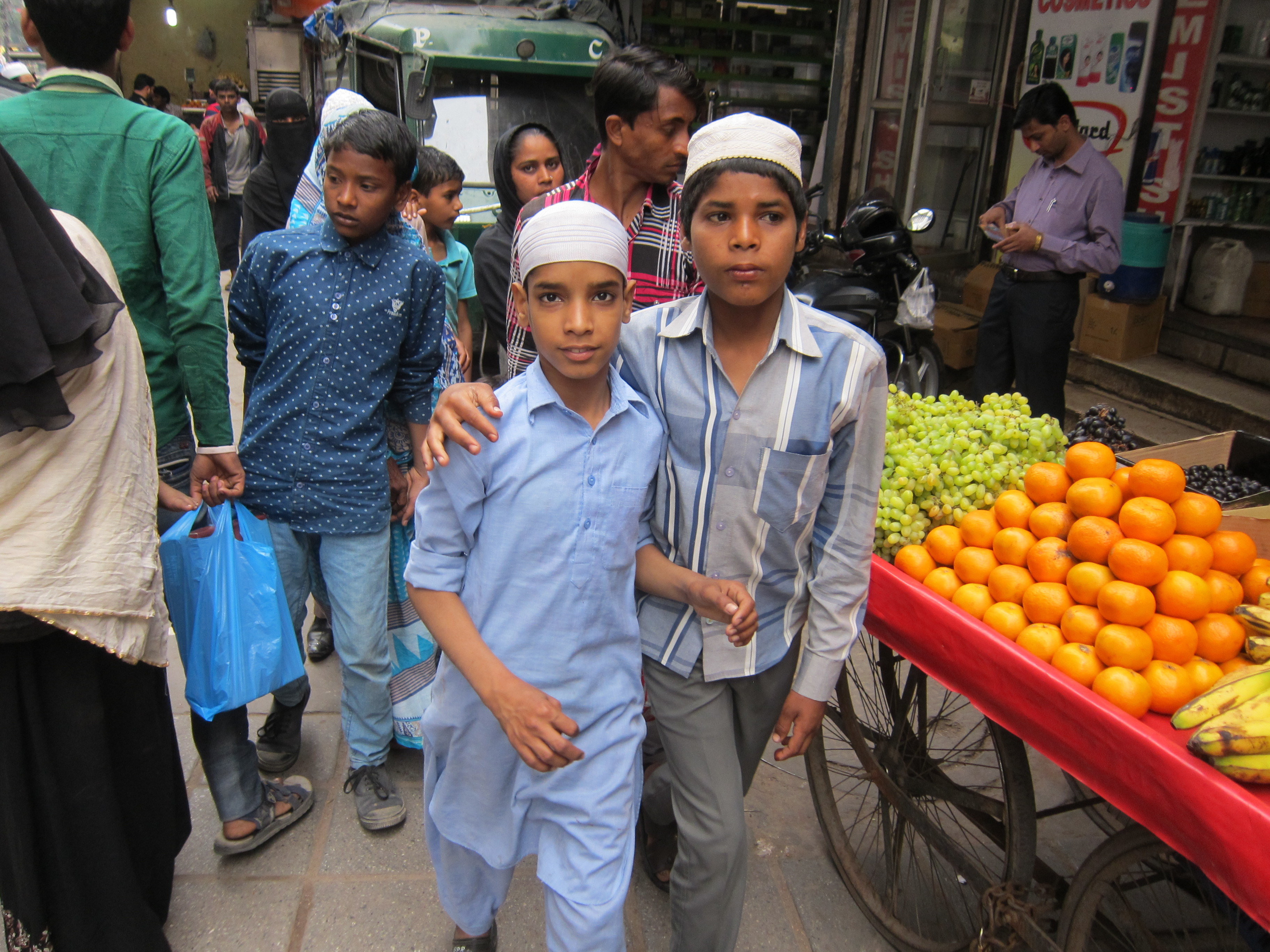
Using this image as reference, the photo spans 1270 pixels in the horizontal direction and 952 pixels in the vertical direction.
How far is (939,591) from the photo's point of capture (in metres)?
2.12

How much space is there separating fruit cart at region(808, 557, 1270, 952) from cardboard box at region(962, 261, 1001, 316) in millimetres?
4988

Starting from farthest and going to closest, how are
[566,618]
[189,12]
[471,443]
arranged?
[189,12] < [566,618] < [471,443]

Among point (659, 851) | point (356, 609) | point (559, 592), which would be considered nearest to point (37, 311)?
point (559, 592)

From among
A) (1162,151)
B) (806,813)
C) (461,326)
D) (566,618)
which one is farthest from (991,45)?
(566,618)

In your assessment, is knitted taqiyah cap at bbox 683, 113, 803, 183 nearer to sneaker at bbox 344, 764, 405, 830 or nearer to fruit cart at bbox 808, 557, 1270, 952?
fruit cart at bbox 808, 557, 1270, 952

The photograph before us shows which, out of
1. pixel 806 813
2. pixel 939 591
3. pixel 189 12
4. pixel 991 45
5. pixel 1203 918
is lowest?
pixel 806 813

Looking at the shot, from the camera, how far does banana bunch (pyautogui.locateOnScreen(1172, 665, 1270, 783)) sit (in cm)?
146

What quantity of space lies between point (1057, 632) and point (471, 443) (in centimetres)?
124

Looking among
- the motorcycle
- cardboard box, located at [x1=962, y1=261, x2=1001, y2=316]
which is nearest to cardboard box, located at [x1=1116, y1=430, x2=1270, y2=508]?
the motorcycle

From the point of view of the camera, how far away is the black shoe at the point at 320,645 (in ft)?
11.4

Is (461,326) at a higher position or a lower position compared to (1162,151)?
lower

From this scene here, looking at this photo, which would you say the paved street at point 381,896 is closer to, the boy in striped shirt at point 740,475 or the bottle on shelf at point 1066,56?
the boy in striped shirt at point 740,475

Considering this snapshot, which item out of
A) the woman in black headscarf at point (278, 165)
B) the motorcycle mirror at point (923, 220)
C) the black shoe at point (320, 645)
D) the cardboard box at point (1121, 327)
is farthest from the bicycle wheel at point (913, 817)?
the woman in black headscarf at point (278, 165)

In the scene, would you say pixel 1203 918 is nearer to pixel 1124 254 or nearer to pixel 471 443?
pixel 471 443
